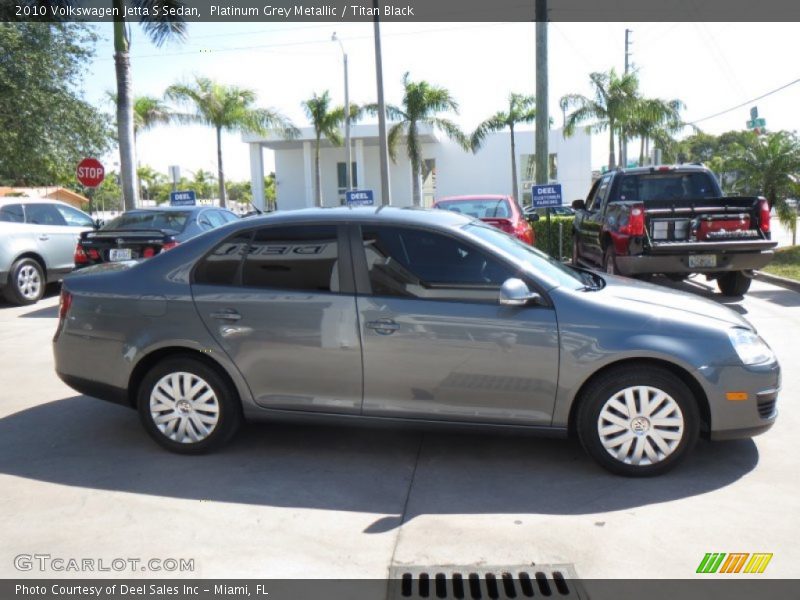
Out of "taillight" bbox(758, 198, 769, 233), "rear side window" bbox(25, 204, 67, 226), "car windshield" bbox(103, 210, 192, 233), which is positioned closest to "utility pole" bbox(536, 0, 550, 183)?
"taillight" bbox(758, 198, 769, 233)

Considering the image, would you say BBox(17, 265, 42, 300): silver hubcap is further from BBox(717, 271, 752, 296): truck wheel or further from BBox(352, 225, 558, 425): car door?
BBox(717, 271, 752, 296): truck wheel

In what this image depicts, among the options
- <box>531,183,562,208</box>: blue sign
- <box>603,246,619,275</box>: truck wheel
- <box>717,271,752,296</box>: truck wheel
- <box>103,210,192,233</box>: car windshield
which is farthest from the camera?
<box>531,183,562,208</box>: blue sign

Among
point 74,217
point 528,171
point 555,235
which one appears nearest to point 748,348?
point 74,217

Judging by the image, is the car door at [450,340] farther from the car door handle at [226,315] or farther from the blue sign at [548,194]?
the blue sign at [548,194]

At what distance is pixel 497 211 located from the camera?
1238 cm

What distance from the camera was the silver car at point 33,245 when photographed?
37.0 ft

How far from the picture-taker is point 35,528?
379 centimetres

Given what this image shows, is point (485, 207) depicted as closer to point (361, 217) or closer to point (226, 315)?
point (361, 217)

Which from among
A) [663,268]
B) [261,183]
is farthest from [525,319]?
[261,183]

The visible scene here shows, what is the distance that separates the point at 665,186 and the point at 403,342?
25.2 ft

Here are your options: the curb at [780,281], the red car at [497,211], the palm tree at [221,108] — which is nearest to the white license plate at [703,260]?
the curb at [780,281]

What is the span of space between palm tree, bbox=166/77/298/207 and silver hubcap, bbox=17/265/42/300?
71.8 ft

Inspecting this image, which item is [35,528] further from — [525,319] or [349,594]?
[525,319]

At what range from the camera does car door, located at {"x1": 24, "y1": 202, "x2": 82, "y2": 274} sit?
38.9 feet
